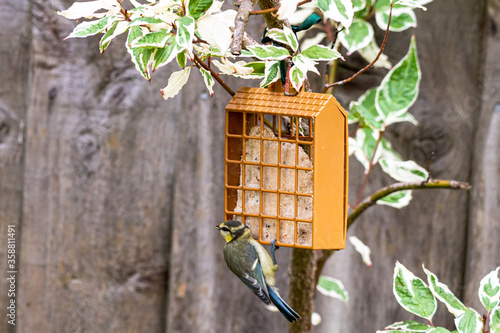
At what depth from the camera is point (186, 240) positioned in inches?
63.1

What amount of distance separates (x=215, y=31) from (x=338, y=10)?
0.18 meters

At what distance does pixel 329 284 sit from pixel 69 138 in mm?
793

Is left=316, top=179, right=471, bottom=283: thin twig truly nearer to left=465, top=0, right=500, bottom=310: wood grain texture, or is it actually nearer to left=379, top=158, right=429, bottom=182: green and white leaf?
left=379, top=158, right=429, bottom=182: green and white leaf

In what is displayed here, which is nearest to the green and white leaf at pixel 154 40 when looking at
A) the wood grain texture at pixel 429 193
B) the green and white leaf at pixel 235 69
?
the green and white leaf at pixel 235 69

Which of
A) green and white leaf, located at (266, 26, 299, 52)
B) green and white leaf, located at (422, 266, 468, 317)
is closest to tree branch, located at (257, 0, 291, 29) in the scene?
green and white leaf, located at (266, 26, 299, 52)

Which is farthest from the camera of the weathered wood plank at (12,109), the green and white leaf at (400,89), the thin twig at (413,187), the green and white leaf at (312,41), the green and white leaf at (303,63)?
the weathered wood plank at (12,109)

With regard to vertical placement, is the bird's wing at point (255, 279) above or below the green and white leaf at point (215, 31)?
below

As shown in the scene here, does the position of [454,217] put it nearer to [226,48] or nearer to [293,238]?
[293,238]

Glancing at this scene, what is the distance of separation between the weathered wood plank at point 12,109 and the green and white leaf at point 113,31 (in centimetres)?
76

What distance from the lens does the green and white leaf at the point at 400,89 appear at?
1.26 meters

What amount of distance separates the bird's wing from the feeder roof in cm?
28

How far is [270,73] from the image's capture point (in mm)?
899

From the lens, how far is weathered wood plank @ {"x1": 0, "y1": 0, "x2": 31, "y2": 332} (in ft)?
5.05

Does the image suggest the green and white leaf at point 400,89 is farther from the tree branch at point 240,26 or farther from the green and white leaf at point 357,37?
the tree branch at point 240,26
